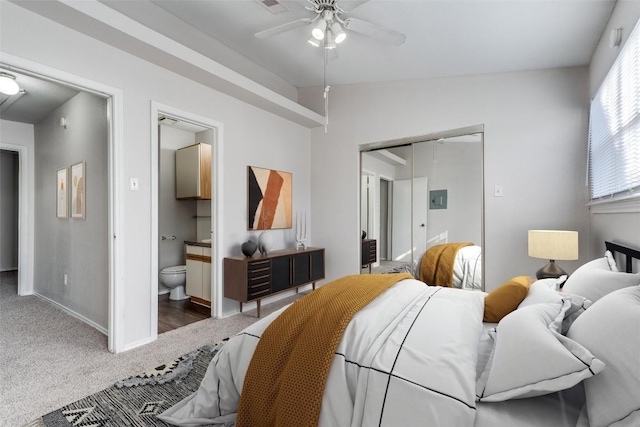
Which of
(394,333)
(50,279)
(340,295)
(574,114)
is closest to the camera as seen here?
(394,333)

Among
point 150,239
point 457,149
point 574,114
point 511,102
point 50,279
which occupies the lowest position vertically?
point 50,279

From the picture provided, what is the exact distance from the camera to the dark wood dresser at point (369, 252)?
4410 millimetres

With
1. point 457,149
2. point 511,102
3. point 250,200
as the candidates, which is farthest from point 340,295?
point 511,102

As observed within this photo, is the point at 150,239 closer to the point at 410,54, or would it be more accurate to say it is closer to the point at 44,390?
the point at 44,390

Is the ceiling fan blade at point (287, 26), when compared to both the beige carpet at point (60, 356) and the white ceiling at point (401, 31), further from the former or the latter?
the beige carpet at point (60, 356)

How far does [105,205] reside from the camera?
3.01 meters

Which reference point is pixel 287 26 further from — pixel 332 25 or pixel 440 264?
pixel 440 264

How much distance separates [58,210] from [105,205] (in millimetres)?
1457

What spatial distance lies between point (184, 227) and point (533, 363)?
4874 mm

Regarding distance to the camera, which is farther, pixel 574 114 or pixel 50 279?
pixel 50 279

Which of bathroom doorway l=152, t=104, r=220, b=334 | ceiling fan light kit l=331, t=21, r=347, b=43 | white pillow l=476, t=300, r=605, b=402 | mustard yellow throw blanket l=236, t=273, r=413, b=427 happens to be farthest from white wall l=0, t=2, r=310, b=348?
white pillow l=476, t=300, r=605, b=402

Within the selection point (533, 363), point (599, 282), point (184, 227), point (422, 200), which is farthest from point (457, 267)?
point (184, 227)

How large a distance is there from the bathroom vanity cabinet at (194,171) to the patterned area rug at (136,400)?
8.70 feet

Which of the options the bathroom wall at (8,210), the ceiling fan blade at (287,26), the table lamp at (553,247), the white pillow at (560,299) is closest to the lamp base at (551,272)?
the table lamp at (553,247)
